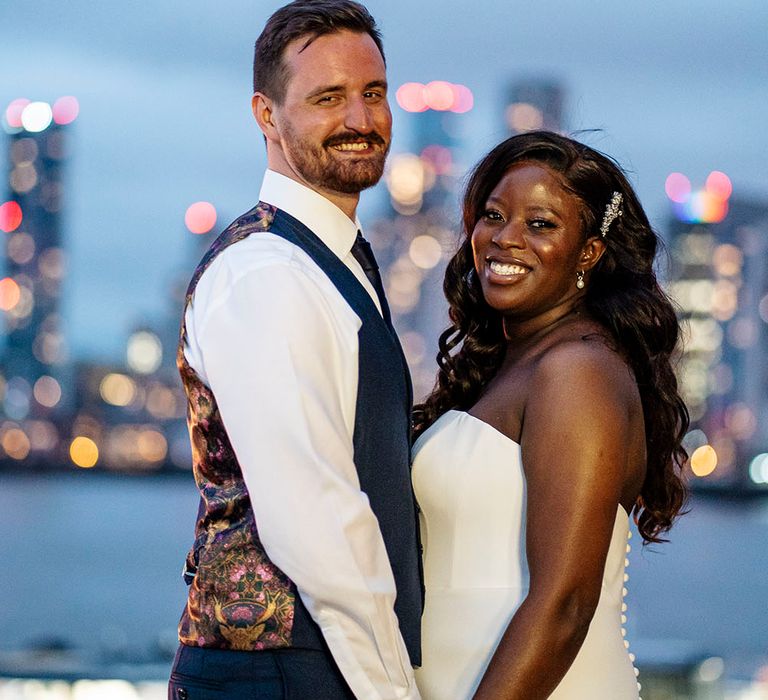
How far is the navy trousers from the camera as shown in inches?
86.7

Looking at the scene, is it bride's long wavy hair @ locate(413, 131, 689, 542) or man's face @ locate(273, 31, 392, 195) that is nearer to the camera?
man's face @ locate(273, 31, 392, 195)

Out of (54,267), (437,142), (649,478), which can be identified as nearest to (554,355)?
(649,478)

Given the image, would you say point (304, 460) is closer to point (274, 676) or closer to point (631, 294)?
point (274, 676)

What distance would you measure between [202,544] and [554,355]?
0.73 m

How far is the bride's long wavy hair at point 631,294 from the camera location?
2.66 meters

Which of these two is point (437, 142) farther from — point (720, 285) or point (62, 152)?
point (720, 285)

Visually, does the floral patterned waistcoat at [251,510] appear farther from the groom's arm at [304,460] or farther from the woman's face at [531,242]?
the woman's face at [531,242]

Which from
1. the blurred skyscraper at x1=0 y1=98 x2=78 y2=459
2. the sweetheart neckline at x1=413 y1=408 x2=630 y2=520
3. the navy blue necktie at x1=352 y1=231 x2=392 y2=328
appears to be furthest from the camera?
the blurred skyscraper at x1=0 y1=98 x2=78 y2=459

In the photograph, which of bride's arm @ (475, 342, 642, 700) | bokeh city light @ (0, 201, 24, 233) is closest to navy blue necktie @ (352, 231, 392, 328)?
bride's arm @ (475, 342, 642, 700)

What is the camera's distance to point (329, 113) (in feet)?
7.96

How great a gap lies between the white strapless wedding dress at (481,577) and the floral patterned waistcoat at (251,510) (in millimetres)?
183

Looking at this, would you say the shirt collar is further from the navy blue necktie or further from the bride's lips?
the bride's lips

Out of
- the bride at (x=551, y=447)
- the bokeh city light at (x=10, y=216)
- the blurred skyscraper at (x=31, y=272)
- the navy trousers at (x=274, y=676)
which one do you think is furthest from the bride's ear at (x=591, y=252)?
the bokeh city light at (x=10, y=216)

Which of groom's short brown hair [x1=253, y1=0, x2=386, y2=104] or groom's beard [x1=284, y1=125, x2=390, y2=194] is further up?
groom's short brown hair [x1=253, y1=0, x2=386, y2=104]
